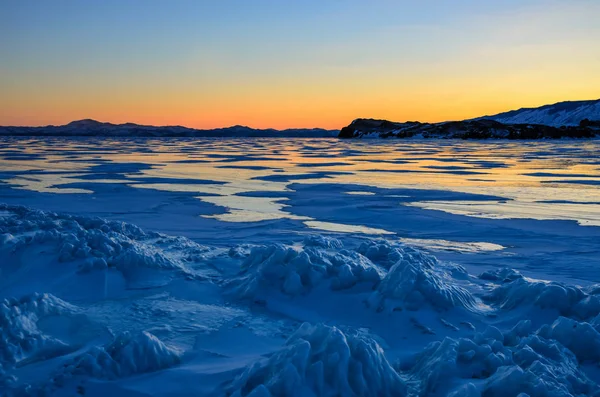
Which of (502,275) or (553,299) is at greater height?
(553,299)

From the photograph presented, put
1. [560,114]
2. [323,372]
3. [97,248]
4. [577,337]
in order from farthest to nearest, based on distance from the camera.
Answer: [560,114] → [97,248] → [577,337] → [323,372]

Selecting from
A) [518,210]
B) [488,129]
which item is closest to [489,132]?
[488,129]

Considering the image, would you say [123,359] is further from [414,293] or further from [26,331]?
[414,293]

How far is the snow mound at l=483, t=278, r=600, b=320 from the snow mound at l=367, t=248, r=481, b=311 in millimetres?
227

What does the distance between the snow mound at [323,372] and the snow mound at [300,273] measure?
1276 mm

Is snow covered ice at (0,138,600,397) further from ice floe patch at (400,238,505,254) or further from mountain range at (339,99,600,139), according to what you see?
mountain range at (339,99,600,139)

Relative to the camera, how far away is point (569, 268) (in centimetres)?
462

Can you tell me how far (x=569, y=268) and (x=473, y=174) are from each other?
10.5 meters

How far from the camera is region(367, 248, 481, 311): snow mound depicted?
3.33 metres

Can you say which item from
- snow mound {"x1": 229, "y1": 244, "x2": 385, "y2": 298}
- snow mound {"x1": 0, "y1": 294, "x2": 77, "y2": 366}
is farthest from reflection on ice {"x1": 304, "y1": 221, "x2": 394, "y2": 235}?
snow mound {"x1": 0, "y1": 294, "x2": 77, "y2": 366}

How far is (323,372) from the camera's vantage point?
7.22 ft

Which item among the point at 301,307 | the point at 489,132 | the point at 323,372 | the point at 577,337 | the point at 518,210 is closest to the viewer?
the point at 323,372

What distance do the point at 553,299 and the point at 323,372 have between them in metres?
1.82

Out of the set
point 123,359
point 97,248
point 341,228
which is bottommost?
point 341,228
